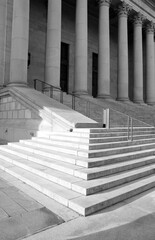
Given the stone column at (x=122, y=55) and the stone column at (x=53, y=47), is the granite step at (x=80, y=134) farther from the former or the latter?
the stone column at (x=122, y=55)

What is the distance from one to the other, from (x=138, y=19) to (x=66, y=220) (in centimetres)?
2704

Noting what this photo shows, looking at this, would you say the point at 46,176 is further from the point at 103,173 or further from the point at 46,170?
the point at 103,173

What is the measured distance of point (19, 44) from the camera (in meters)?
15.6

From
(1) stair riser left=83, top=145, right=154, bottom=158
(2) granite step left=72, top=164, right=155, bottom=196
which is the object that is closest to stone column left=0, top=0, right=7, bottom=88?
(1) stair riser left=83, top=145, right=154, bottom=158

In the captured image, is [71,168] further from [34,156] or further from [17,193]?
[34,156]

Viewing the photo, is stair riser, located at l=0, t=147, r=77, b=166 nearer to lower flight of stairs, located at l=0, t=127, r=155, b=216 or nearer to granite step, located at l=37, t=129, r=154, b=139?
lower flight of stairs, located at l=0, t=127, r=155, b=216

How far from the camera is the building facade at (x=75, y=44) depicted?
16.0 m

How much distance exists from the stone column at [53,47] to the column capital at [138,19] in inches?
467

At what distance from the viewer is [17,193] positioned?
571 centimetres

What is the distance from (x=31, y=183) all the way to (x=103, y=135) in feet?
13.8

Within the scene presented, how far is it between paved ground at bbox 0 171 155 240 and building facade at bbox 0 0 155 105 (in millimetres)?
11894

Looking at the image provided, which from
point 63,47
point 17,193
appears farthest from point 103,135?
point 63,47

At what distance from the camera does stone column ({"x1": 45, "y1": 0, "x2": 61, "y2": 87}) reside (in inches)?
702

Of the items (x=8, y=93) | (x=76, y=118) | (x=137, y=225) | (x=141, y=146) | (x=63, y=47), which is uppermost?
(x=63, y=47)
